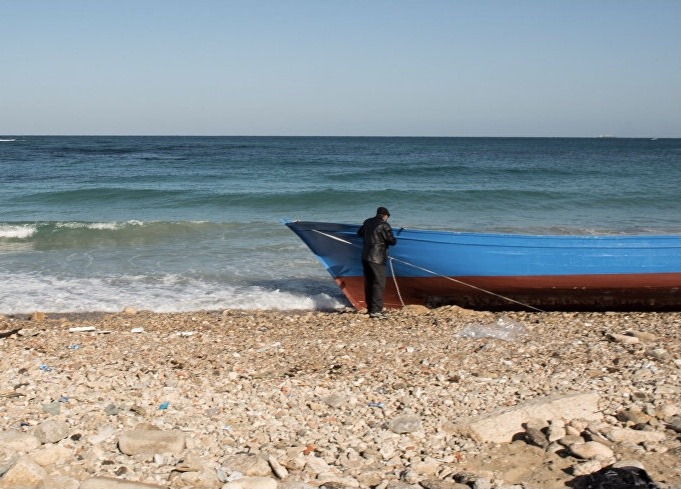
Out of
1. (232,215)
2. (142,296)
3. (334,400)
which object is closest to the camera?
(334,400)

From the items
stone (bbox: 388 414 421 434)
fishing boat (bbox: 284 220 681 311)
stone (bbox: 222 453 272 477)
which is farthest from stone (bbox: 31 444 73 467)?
fishing boat (bbox: 284 220 681 311)

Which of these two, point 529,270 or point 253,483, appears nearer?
point 253,483

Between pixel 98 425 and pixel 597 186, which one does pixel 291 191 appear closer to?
pixel 597 186

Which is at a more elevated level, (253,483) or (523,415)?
(523,415)

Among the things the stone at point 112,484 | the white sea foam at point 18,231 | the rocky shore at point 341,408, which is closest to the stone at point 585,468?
the rocky shore at point 341,408

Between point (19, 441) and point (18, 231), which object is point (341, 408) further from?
point (18, 231)

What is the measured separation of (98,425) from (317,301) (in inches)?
A: 270

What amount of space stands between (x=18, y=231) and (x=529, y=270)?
568 inches

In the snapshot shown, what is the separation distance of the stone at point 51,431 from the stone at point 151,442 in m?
0.53

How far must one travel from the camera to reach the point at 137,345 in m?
8.81

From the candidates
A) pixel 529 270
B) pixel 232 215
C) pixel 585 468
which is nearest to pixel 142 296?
pixel 529 270

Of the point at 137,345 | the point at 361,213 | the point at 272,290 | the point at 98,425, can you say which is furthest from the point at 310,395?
the point at 361,213

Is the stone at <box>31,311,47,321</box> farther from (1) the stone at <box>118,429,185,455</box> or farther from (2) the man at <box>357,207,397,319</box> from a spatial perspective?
(1) the stone at <box>118,429,185,455</box>

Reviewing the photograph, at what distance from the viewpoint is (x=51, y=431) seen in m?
5.73
